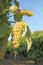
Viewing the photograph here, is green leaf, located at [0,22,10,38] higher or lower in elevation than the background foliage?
lower

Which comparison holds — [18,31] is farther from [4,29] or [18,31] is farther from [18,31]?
[4,29]

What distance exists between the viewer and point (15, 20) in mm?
4871

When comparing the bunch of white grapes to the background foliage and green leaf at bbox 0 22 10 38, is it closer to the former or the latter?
green leaf at bbox 0 22 10 38

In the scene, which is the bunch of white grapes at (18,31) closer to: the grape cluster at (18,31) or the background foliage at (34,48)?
→ the grape cluster at (18,31)

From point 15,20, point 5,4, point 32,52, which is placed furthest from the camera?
point 32,52

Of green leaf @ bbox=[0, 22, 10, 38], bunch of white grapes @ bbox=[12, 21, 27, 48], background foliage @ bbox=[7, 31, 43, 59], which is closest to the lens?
bunch of white grapes @ bbox=[12, 21, 27, 48]

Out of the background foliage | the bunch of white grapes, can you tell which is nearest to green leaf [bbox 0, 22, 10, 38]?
the bunch of white grapes

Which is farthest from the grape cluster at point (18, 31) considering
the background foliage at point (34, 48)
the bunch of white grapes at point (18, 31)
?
the background foliage at point (34, 48)

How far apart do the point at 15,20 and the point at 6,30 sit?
377 millimetres

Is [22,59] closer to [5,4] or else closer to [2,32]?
[5,4]

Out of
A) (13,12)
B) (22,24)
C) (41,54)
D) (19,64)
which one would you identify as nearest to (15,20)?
(13,12)

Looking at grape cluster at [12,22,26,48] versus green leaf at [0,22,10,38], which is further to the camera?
green leaf at [0,22,10,38]

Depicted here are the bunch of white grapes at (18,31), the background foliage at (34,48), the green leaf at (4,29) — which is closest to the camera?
the bunch of white grapes at (18,31)

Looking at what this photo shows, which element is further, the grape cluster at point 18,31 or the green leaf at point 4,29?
the green leaf at point 4,29
